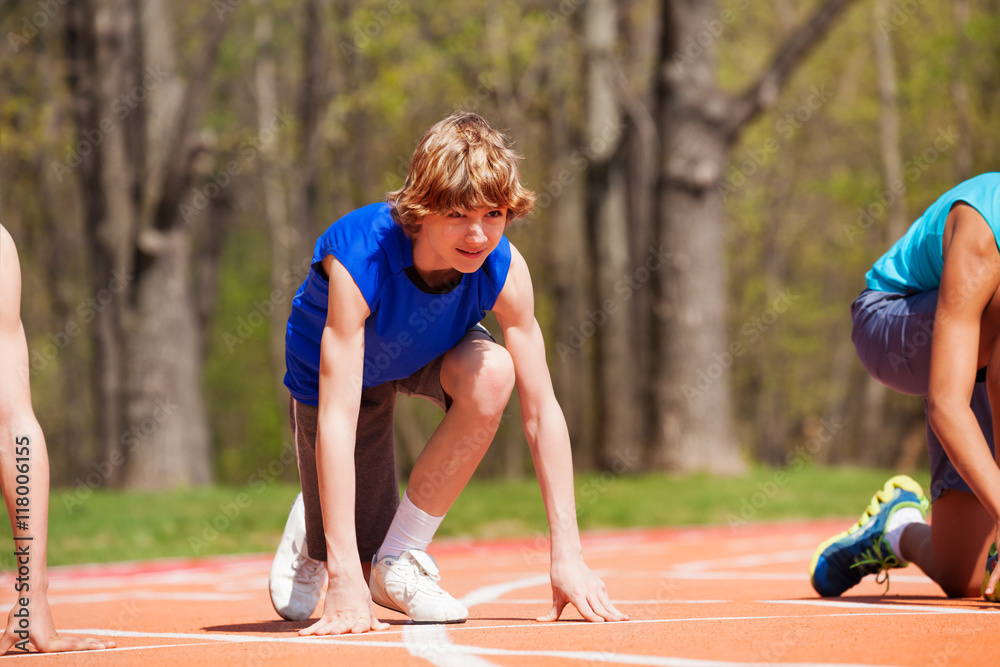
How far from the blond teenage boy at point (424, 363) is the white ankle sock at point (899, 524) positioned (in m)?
1.52

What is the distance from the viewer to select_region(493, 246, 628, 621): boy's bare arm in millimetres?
3449

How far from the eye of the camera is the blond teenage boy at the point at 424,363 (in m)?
3.25

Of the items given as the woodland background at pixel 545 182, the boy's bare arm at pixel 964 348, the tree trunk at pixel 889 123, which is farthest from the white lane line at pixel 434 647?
the tree trunk at pixel 889 123

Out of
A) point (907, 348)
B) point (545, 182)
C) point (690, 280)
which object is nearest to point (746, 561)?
point (907, 348)

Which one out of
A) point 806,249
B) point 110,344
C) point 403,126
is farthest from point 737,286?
point 110,344

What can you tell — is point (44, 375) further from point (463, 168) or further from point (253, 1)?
point (463, 168)

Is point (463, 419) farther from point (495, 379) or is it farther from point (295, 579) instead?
point (295, 579)

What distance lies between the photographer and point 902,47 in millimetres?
25219

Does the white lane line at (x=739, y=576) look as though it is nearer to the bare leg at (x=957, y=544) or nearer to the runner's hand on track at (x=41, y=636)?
the bare leg at (x=957, y=544)

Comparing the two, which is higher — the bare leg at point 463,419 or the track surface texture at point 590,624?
the bare leg at point 463,419

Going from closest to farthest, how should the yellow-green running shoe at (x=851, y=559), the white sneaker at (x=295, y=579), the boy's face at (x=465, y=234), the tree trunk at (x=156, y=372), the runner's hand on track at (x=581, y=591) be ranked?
1. the boy's face at (x=465, y=234)
2. the runner's hand on track at (x=581, y=591)
3. the white sneaker at (x=295, y=579)
4. the yellow-green running shoe at (x=851, y=559)
5. the tree trunk at (x=156, y=372)

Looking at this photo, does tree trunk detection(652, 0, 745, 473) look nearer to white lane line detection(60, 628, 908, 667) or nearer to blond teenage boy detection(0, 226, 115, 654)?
white lane line detection(60, 628, 908, 667)

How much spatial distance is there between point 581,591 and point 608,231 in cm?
1361

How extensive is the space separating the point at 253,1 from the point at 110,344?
9.22 meters
